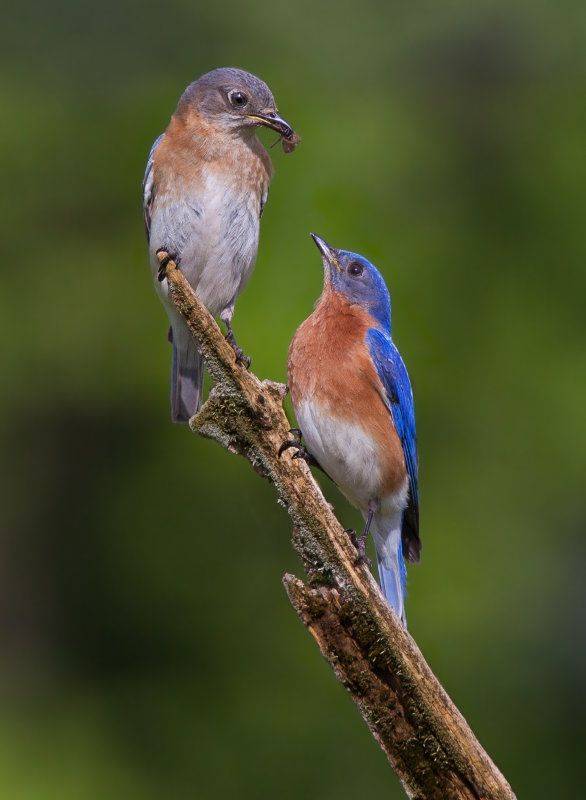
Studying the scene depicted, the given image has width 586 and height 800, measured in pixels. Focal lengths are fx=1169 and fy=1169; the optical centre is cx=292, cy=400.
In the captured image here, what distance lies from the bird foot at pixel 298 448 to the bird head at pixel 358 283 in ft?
2.37

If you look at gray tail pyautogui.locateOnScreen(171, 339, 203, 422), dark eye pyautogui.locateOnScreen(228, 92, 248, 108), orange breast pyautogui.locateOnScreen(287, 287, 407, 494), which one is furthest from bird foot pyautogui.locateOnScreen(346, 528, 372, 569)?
dark eye pyautogui.locateOnScreen(228, 92, 248, 108)

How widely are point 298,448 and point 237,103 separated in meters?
1.65

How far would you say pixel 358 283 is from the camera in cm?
530

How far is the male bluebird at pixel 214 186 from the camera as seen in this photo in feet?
17.4

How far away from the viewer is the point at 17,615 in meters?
10.1

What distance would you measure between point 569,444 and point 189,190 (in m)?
4.60

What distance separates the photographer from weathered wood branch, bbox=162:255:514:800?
394 cm

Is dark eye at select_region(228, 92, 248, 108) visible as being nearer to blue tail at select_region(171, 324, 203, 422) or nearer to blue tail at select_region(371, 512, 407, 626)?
blue tail at select_region(171, 324, 203, 422)

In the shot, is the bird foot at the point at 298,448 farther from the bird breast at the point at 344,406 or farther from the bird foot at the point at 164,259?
the bird foot at the point at 164,259

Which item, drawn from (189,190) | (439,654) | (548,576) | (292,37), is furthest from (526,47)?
(189,190)

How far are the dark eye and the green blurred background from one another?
255 cm

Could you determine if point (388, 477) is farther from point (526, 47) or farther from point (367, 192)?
A: point (526, 47)

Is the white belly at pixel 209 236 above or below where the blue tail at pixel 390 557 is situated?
above

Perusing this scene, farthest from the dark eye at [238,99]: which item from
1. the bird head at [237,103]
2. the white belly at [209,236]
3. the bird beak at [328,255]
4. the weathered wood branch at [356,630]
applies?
the weathered wood branch at [356,630]
